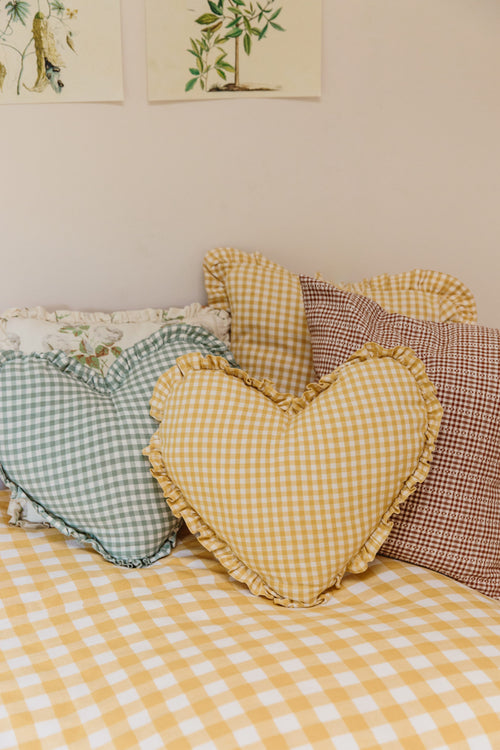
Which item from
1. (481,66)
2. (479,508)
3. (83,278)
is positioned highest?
(481,66)

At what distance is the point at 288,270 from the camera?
1.60 m

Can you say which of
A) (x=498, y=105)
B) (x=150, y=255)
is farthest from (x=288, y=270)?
(x=498, y=105)

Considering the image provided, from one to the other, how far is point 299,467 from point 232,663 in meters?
0.29

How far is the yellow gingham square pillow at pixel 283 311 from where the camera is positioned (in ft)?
4.62

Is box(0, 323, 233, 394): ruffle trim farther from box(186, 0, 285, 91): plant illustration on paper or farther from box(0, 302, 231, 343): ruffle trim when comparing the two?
box(186, 0, 285, 91): plant illustration on paper

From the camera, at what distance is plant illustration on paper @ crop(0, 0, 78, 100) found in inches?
52.5

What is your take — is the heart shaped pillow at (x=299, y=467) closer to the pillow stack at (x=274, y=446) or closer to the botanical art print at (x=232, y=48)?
the pillow stack at (x=274, y=446)

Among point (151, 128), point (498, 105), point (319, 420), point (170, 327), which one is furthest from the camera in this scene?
point (498, 105)

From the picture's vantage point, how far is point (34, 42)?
1.35 m

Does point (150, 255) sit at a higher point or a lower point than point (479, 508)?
higher

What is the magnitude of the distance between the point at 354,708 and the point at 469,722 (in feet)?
0.45

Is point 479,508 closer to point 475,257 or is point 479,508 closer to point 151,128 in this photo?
point 475,257

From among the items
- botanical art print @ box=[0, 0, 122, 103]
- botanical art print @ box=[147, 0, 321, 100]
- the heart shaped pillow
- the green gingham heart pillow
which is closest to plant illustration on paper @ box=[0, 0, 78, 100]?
botanical art print @ box=[0, 0, 122, 103]

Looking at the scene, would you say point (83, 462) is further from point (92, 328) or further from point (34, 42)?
point (34, 42)
